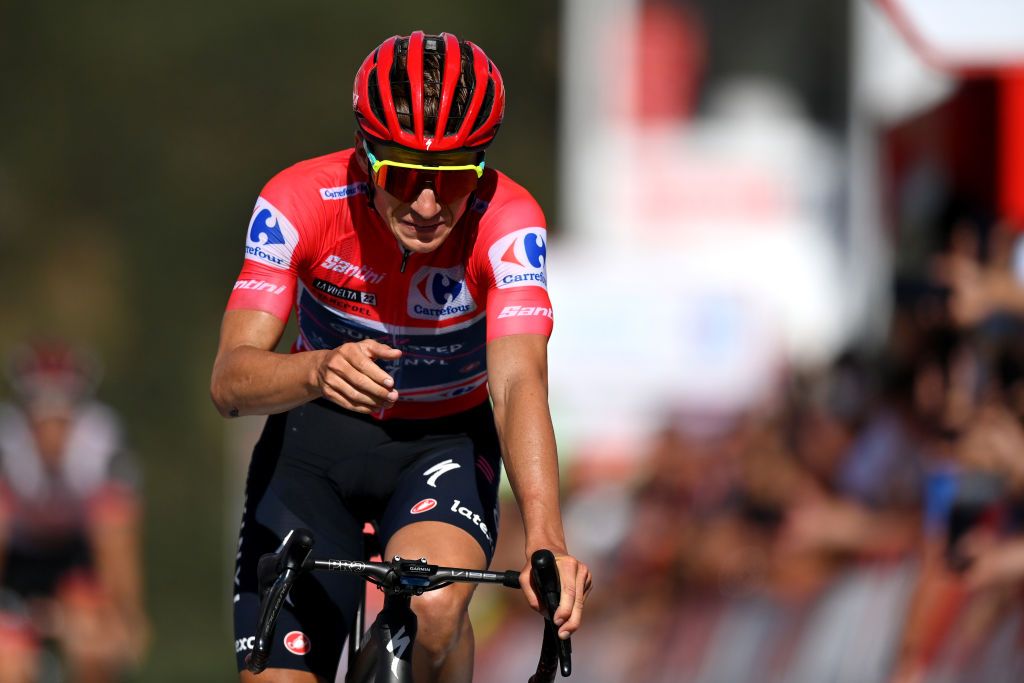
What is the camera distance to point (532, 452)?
4.64m

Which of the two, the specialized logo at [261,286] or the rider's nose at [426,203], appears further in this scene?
the specialized logo at [261,286]

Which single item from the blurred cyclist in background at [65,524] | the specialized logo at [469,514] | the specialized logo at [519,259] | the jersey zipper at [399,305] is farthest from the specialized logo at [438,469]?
the blurred cyclist in background at [65,524]

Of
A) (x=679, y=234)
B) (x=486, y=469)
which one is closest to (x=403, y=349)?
(x=486, y=469)

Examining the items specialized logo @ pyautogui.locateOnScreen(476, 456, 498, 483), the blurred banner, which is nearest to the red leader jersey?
specialized logo @ pyautogui.locateOnScreen(476, 456, 498, 483)

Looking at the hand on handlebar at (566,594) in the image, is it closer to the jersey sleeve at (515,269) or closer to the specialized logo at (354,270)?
the jersey sleeve at (515,269)

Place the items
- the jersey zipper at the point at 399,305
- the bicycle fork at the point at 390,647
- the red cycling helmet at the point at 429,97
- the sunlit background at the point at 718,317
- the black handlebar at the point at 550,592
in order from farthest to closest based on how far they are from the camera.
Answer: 1. the sunlit background at the point at 718,317
2. the jersey zipper at the point at 399,305
3. the red cycling helmet at the point at 429,97
4. the bicycle fork at the point at 390,647
5. the black handlebar at the point at 550,592

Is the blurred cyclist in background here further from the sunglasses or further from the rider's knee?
the sunglasses

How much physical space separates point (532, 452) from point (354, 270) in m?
0.95

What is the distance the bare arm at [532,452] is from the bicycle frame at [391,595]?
0.25ft

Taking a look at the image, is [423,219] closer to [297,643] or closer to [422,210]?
[422,210]

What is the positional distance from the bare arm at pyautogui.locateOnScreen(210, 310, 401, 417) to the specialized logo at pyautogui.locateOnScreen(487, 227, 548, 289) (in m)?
0.62

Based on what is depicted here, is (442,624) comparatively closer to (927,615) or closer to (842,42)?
(927,615)

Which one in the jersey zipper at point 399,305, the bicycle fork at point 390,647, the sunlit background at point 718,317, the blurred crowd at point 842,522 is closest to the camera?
the bicycle fork at point 390,647

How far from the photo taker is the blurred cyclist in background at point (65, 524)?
37.9 feet
